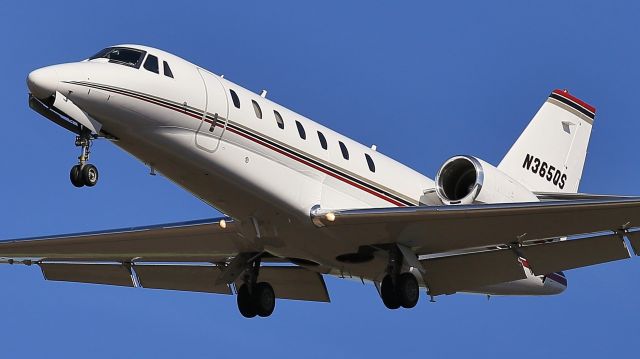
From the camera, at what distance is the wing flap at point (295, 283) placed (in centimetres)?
2312

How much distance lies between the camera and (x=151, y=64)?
18.3 metres

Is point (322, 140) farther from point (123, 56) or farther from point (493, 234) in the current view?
point (123, 56)

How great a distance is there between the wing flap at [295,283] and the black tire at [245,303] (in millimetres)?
1191

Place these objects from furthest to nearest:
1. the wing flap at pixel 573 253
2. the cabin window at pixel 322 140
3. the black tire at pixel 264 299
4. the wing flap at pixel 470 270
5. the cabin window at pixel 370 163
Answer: the wing flap at pixel 470 270
the black tire at pixel 264 299
the cabin window at pixel 370 163
the wing flap at pixel 573 253
the cabin window at pixel 322 140

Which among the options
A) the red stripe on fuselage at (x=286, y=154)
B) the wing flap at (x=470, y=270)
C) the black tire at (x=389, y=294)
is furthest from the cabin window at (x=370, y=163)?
the wing flap at (x=470, y=270)

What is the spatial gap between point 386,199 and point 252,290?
2.97 meters

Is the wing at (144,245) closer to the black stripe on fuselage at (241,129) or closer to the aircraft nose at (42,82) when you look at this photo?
the black stripe on fuselage at (241,129)

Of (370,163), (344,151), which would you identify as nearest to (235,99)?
(344,151)

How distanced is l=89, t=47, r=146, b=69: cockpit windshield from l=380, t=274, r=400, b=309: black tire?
5.82 meters

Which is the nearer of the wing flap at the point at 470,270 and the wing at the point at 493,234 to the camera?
the wing at the point at 493,234

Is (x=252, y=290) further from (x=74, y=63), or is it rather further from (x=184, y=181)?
(x=74, y=63)

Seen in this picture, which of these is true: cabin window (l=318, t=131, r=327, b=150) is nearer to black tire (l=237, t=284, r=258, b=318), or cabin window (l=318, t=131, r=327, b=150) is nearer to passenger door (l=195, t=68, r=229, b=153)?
passenger door (l=195, t=68, r=229, b=153)

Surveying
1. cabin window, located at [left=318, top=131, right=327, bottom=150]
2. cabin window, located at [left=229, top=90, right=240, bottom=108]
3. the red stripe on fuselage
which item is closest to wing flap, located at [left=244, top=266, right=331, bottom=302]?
the red stripe on fuselage

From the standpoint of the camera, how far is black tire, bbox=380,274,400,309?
808 inches
